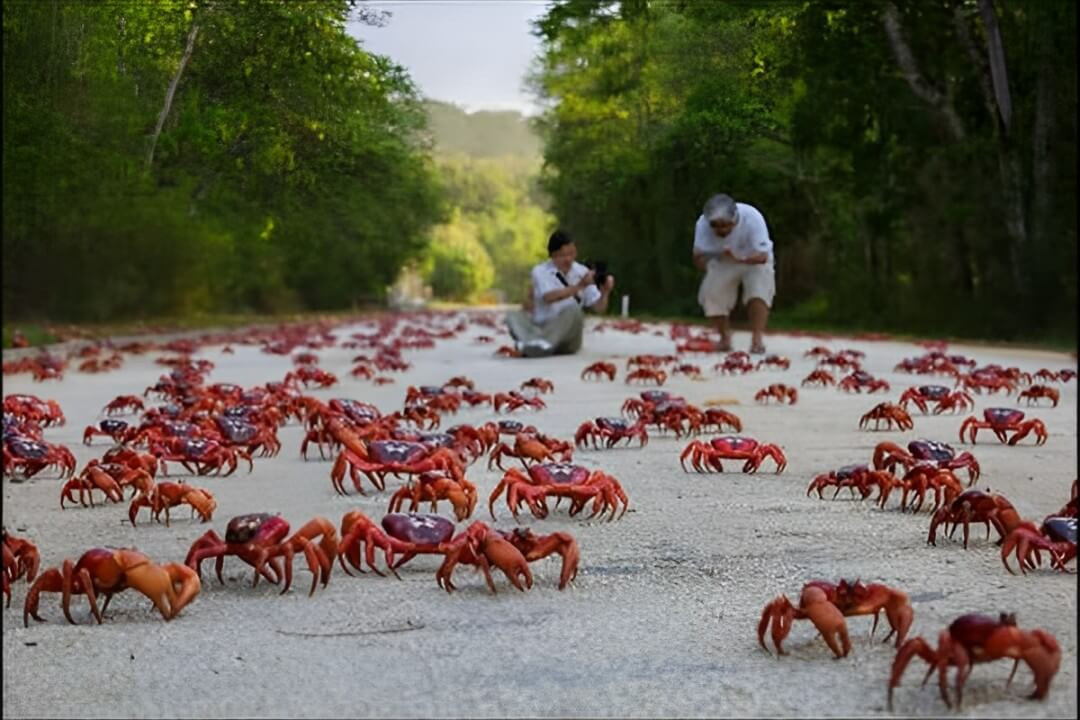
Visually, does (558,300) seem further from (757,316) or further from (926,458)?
(926,458)

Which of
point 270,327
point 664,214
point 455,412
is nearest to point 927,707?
point 664,214

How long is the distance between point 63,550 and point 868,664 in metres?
2.77

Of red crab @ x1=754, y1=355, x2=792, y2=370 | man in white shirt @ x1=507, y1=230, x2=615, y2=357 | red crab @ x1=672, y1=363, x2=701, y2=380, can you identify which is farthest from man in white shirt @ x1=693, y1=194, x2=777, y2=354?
red crab @ x1=672, y1=363, x2=701, y2=380

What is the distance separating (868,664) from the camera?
2.26 metres

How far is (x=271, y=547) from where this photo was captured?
3.29m

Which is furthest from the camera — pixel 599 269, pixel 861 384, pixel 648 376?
pixel 648 376

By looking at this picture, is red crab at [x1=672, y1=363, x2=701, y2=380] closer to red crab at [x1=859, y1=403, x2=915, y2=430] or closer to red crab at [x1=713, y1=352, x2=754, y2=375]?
red crab at [x1=713, y1=352, x2=754, y2=375]

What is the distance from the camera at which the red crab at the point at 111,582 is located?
2.95 meters

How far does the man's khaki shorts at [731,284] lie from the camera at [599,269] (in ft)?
1.22

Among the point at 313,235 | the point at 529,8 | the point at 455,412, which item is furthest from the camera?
the point at 455,412

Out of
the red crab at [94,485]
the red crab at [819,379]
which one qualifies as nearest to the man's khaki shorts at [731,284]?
the red crab at [94,485]

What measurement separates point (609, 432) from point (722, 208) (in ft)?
10.3

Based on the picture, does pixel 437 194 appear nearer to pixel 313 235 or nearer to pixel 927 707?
pixel 313 235

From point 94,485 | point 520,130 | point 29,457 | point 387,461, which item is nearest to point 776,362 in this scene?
point 387,461
